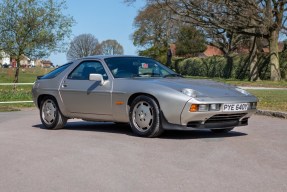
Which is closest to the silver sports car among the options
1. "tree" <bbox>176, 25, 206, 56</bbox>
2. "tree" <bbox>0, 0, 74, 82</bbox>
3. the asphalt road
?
the asphalt road

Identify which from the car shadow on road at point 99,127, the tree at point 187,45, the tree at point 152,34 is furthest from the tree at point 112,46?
the car shadow on road at point 99,127

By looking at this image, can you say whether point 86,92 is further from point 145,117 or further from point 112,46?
point 112,46

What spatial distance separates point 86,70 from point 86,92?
1.74ft

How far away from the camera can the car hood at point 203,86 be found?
787 cm

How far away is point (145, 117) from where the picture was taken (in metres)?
8.09

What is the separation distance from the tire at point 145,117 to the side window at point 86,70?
3.43 feet

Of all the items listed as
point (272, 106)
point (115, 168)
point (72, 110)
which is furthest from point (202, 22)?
point (115, 168)

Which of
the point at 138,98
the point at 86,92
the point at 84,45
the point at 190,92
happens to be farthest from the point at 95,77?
the point at 84,45

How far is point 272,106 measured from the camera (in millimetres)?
13594

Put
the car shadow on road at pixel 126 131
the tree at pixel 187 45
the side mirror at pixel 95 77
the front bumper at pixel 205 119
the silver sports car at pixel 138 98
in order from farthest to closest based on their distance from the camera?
1. the tree at pixel 187 45
2. the side mirror at pixel 95 77
3. the car shadow on road at pixel 126 131
4. the silver sports car at pixel 138 98
5. the front bumper at pixel 205 119

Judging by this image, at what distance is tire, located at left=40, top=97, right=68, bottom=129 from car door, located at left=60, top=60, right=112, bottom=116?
0.28 meters

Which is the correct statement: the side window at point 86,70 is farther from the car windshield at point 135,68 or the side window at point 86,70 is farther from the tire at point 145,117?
the tire at point 145,117

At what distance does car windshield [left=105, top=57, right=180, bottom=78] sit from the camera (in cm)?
883

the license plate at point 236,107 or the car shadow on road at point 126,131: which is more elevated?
the license plate at point 236,107
